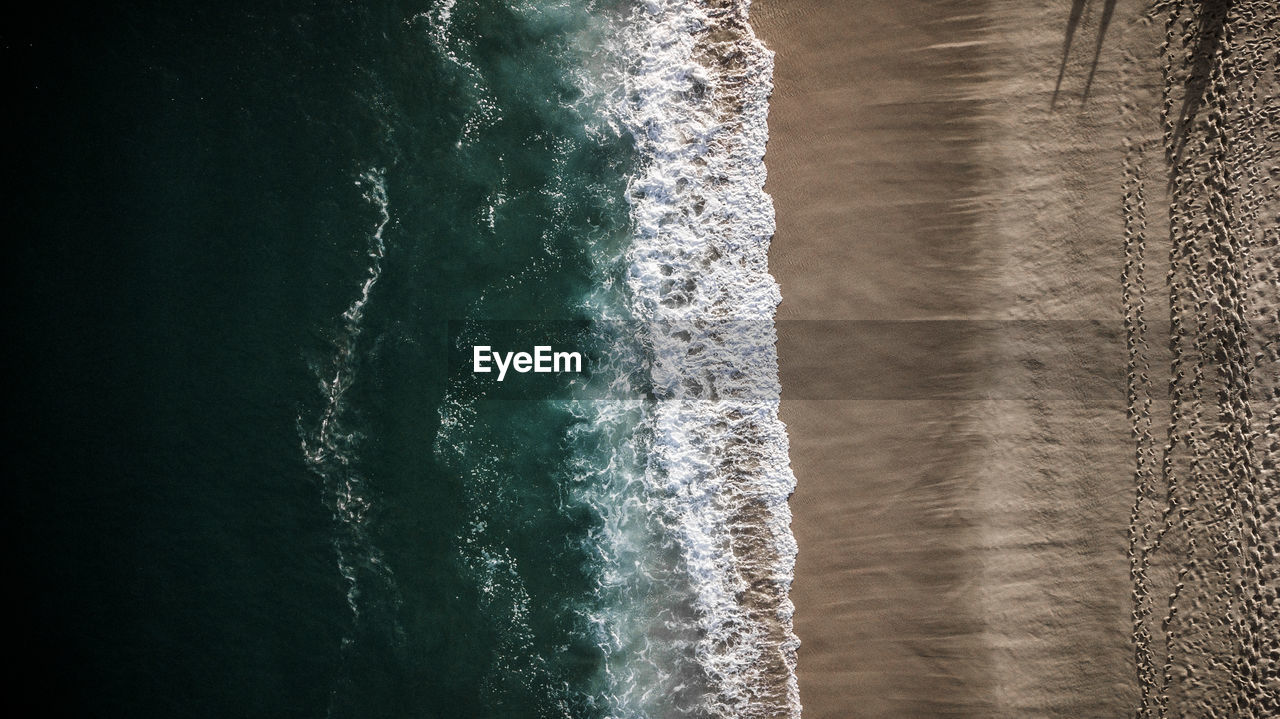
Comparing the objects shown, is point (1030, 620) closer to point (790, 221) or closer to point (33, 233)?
point (790, 221)

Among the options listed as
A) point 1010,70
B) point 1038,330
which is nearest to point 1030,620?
point 1038,330

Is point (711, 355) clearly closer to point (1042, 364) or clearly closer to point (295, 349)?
point (1042, 364)

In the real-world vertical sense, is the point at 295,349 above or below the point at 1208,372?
above

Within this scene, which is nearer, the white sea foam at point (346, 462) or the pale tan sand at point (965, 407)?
the pale tan sand at point (965, 407)

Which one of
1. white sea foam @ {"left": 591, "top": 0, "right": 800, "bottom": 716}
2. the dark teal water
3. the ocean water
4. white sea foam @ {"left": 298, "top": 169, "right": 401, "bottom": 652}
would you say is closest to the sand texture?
white sea foam @ {"left": 591, "top": 0, "right": 800, "bottom": 716}

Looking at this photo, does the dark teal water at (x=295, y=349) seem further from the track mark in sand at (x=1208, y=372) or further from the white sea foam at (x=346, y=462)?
the track mark in sand at (x=1208, y=372)

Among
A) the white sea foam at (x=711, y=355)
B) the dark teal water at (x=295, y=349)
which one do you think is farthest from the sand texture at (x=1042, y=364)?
the dark teal water at (x=295, y=349)

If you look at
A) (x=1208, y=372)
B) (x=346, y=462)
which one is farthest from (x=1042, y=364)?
(x=346, y=462)
